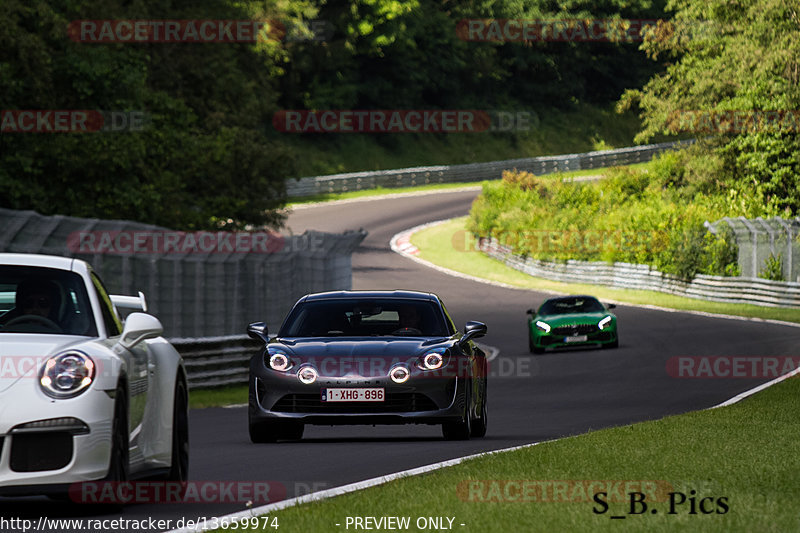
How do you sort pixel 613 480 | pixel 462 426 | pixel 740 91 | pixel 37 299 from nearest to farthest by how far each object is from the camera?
1. pixel 37 299
2. pixel 613 480
3. pixel 462 426
4. pixel 740 91

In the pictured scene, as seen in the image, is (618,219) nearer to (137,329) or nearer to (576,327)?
(576,327)

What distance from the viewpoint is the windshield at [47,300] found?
881cm

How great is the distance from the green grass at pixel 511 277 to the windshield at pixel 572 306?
9.48 m

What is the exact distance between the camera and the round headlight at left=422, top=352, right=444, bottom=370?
13.8 meters

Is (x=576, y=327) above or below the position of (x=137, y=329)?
below

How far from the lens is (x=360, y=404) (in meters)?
13.7

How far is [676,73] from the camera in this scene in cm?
6544

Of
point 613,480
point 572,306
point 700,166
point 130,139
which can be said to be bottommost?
point 572,306

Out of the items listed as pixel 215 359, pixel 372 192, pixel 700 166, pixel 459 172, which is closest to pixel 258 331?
pixel 215 359

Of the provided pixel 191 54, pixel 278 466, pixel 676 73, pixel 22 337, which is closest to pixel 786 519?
pixel 22 337

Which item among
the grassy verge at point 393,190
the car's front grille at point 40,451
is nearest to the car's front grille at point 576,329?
the car's front grille at point 40,451

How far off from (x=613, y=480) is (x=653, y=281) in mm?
42905

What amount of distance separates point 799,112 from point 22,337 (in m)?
51.9

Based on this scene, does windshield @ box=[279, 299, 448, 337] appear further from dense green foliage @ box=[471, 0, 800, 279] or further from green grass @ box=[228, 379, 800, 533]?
dense green foliage @ box=[471, 0, 800, 279]
